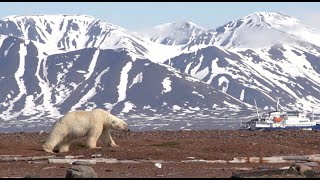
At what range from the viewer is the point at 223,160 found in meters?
30.5

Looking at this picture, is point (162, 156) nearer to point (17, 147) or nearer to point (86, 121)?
point (86, 121)

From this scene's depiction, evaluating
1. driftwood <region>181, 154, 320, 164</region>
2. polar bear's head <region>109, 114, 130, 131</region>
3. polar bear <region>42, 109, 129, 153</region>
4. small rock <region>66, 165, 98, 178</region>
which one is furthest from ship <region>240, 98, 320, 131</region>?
small rock <region>66, 165, 98, 178</region>

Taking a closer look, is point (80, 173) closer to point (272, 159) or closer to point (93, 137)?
point (272, 159)

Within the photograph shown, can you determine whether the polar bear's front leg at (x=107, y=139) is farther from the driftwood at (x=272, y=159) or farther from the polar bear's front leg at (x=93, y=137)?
the driftwood at (x=272, y=159)

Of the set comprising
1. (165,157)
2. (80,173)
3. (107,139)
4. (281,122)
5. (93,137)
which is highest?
(93,137)

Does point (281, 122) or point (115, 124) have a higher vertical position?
point (115, 124)

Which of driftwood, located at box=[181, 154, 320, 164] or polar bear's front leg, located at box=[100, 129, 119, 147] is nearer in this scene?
driftwood, located at box=[181, 154, 320, 164]

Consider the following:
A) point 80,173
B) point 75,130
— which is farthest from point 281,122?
point 80,173

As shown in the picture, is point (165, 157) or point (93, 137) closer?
point (165, 157)

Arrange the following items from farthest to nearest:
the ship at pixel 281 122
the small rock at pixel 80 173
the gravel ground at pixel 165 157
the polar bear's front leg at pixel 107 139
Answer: the ship at pixel 281 122, the polar bear's front leg at pixel 107 139, the gravel ground at pixel 165 157, the small rock at pixel 80 173

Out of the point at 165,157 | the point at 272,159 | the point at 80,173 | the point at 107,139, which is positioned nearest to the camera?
the point at 80,173

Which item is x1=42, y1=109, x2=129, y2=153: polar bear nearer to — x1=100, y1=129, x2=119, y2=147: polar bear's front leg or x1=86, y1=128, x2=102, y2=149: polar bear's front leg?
x1=86, y1=128, x2=102, y2=149: polar bear's front leg

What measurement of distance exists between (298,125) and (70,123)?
108m

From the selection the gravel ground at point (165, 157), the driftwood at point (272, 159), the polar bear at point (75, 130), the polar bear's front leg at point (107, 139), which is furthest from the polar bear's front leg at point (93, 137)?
the driftwood at point (272, 159)
